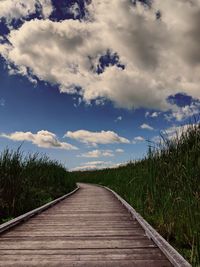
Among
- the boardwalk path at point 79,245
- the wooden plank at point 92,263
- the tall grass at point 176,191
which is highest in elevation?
the tall grass at point 176,191

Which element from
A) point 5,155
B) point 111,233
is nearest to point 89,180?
point 5,155

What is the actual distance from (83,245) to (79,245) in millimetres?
49

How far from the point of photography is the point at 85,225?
21.2 ft

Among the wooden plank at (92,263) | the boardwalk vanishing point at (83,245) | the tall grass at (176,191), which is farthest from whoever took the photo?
the tall grass at (176,191)

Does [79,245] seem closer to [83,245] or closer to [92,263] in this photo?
[83,245]

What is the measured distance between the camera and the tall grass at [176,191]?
175 inches

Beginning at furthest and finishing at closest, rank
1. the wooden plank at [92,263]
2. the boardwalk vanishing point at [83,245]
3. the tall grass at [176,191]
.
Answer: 1. the tall grass at [176,191]
2. the boardwalk vanishing point at [83,245]
3. the wooden plank at [92,263]

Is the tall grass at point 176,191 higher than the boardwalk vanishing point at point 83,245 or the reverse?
higher

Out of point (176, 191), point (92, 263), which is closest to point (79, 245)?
point (92, 263)

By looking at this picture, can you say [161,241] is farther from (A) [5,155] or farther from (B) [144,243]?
(A) [5,155]

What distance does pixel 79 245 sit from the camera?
4598 mm

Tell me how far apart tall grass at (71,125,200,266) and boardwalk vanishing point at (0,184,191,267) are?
1.18 feet

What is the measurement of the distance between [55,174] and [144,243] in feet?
38.3

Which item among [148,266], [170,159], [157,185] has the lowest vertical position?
[148,266]
